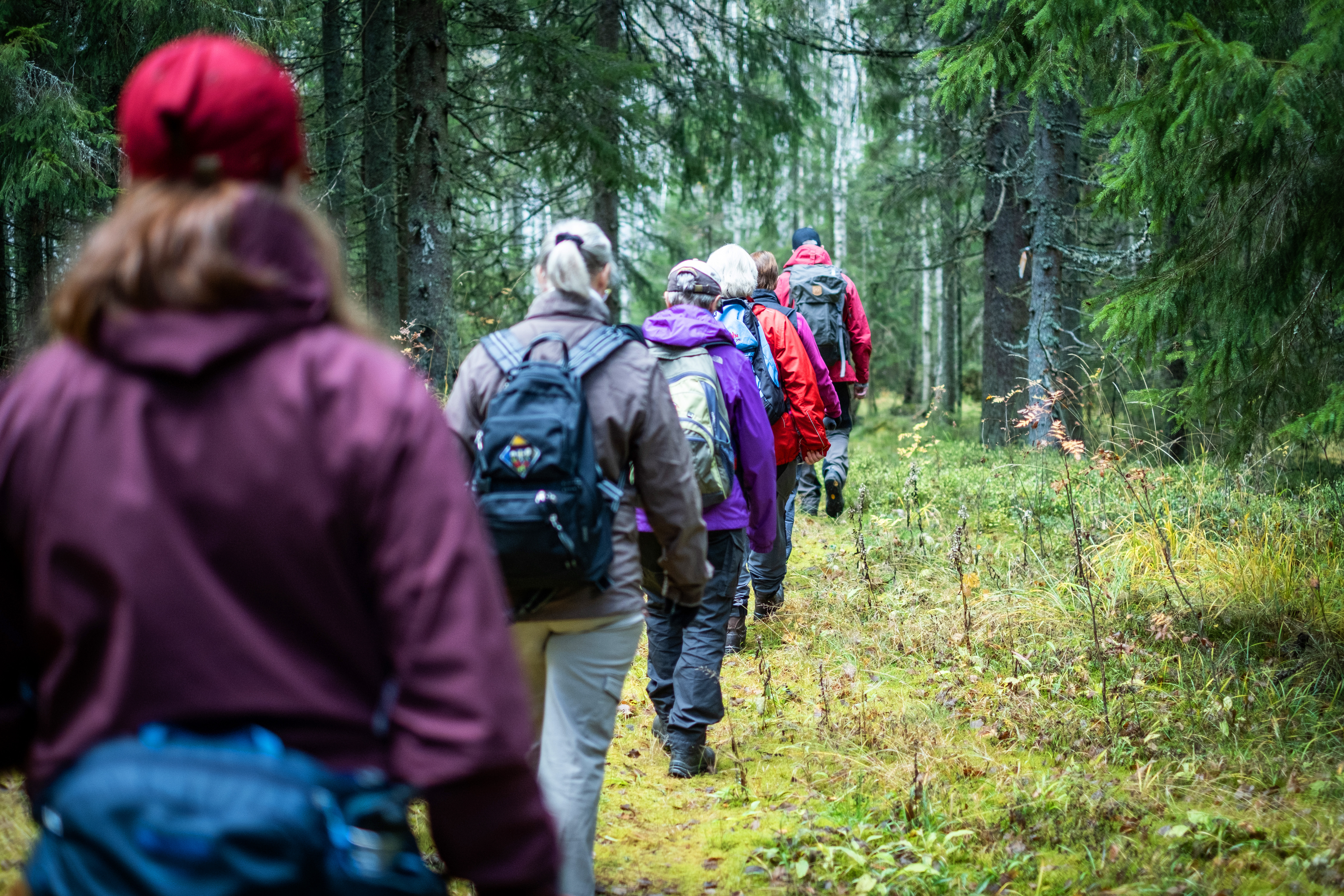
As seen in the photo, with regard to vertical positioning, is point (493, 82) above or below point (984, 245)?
above

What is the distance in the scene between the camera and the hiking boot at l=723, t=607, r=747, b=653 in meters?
6.07

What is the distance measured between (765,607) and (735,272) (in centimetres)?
232

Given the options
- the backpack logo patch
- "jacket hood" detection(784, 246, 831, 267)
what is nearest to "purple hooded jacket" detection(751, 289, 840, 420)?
"jacket hood" detection(784, 246, 831, 267)

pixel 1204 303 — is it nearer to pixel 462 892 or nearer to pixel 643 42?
pixel 462 892

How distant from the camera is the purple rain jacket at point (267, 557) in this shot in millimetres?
1362

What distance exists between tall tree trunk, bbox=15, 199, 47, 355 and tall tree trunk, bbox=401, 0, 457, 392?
9.76 ft

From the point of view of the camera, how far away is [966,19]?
1248cm

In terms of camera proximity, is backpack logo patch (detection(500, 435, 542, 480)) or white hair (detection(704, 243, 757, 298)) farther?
white hair (detection(704, 243, 757, 298))

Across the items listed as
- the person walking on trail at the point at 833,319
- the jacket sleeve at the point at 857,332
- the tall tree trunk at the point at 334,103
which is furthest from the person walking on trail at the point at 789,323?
the tall tree trunk at the point at 334,103

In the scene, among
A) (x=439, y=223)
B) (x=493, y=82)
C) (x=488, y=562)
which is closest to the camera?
(x=488, y=562)

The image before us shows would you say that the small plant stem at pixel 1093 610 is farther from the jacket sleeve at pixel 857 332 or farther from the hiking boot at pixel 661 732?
the jacket sleeve at pixel 857 332

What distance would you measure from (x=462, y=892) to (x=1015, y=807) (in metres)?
2.04

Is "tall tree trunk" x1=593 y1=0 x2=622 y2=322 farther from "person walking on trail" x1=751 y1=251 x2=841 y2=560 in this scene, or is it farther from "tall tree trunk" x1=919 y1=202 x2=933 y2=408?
"tall tree trunk" x1=919 y1=202 x2=933 y2=408

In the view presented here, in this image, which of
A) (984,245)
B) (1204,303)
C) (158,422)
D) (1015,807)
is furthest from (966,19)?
(158,422)
